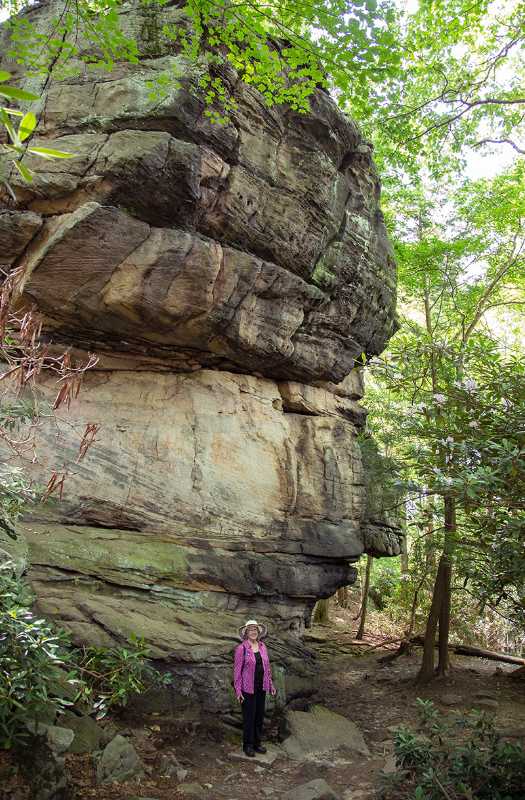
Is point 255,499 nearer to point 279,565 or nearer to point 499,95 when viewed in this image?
point 279,565

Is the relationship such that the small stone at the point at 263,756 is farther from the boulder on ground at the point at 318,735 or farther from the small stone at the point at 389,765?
the small stone at the point at 389,765

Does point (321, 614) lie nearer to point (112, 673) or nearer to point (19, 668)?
point (112, 673)

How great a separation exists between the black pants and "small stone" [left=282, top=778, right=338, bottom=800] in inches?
46.6

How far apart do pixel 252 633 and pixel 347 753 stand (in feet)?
8.15

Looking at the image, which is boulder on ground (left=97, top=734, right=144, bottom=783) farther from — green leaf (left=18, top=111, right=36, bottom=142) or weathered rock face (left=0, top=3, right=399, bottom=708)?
green leaf (left=18, top=111, right=36, bottom=142)

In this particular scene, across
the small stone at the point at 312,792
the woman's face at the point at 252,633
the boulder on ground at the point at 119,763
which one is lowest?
the small stone at the point at 312,792

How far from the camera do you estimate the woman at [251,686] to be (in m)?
7.59

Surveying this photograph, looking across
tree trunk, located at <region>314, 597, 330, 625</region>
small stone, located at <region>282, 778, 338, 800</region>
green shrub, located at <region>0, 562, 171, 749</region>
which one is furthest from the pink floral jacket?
tree trunk, located at <region>314, 597, 330, 625</region>

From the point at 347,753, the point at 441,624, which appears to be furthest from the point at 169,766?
the point at 441,624

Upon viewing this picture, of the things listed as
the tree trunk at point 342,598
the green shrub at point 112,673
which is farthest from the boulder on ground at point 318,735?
the tree trunk at point 342,598

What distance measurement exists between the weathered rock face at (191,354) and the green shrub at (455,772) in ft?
9.67

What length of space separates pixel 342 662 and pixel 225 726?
26.6ft

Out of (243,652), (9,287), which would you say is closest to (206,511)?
(243,652)

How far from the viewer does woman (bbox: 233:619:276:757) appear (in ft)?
24.9
